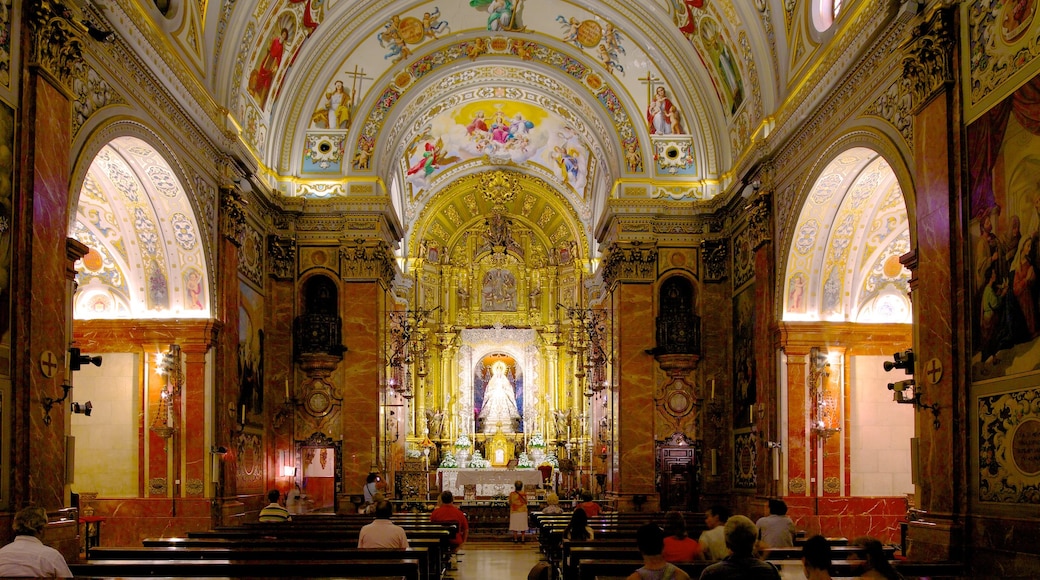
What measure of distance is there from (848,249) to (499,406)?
798 inches

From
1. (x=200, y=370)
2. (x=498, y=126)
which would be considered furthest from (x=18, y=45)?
(x=498, y=126)

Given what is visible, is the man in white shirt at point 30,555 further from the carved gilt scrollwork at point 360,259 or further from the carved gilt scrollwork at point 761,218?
the carved gilt scrollwork at point 360,259

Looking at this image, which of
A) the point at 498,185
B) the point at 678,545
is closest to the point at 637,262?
the point at 498,185

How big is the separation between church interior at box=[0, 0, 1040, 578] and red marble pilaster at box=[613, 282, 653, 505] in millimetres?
57

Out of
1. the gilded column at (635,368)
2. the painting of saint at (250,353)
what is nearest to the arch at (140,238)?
the painting of saint at (250,353)

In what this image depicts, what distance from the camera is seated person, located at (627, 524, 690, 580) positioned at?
252 inches

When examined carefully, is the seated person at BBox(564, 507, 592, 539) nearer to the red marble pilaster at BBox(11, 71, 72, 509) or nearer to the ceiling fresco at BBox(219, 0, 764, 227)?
the red marble pilaster at BBox(11, 71, 72, 509)

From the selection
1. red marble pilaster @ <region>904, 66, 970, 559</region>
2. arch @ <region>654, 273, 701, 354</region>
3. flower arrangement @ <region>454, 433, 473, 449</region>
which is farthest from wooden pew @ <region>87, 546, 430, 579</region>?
flower arrangement @ <region>454, 433, 473, 449</region>

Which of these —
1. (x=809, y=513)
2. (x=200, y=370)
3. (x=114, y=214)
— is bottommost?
(x=809, y=513)

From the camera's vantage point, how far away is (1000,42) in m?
11.1

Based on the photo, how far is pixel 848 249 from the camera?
18.4m

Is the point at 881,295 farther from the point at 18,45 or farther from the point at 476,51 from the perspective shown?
the point at 18,45

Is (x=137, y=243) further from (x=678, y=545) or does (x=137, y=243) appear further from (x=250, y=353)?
(x=678, y=545)

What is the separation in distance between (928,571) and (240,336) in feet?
47.3
